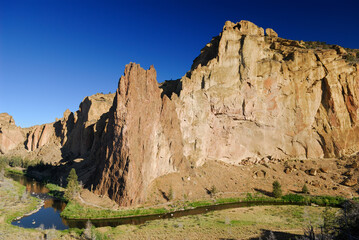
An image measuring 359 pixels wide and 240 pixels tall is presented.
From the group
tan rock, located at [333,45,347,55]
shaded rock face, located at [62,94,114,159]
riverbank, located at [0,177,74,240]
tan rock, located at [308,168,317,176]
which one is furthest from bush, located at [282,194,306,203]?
shaded rock face, located at [62,94,114,159]

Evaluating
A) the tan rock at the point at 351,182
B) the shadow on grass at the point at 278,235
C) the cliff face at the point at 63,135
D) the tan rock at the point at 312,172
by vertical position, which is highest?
the cliff face at the point at 63,135

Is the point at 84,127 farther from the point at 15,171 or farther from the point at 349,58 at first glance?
the point at 349,58

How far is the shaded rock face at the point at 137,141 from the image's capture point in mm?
45594

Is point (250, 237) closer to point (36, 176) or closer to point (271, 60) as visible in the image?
point (271, 60)

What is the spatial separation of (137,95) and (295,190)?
138ft

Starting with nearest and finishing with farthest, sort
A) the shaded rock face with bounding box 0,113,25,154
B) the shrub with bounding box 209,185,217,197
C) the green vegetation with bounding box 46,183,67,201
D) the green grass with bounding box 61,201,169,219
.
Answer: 1. the green grass with bounding box 61,201,169,219
2. the shrub with bounding box 209,185,217,197
3. the green vegetation with bounding box 46,183,67,201
4. the shaded rock face with bounding box 0,113,25,154

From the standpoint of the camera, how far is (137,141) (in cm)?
4759

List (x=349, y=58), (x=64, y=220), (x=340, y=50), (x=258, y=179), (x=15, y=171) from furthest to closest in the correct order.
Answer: (x=15, y=171)
(x=340, y=50)
(x=349, y=58)
(x=258, y=179)
(x=64, y=220)

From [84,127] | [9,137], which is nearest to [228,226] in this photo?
[84,127]

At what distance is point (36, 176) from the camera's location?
83.1 meters

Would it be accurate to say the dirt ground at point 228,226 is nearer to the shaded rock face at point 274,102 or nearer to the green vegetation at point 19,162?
the shaded rock face at point 274,102

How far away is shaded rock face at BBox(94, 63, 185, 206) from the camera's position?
45594 millimetres

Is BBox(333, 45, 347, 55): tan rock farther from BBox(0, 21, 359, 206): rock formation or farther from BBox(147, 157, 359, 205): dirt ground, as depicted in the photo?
BBox(147, 157, 359, 205): dirt ground

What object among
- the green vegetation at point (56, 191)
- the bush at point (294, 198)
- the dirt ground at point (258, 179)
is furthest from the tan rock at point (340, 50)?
the green vegetation at point (56, 191)
